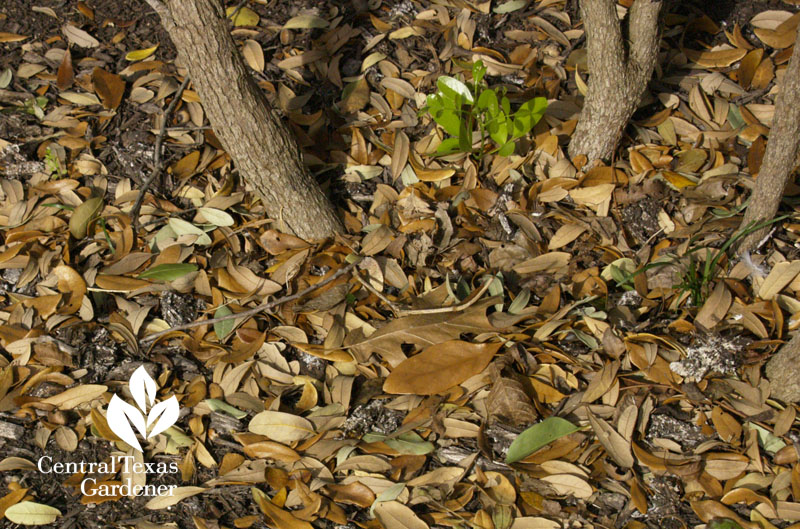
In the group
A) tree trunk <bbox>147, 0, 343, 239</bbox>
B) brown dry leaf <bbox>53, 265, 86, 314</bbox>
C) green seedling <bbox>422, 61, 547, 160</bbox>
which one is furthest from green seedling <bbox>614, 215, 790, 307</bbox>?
brown dry leaf <bbox>53, 265, 86, 314</bbox>

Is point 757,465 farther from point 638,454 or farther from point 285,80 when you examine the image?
point 285,80

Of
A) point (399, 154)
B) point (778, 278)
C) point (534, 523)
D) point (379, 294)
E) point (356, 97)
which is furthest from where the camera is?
point (356, 97)

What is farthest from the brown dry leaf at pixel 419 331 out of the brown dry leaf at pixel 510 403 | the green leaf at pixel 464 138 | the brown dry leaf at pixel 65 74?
the brown dry leaf at pixel 65 74

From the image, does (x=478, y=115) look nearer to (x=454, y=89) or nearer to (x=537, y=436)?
(x=454, y=89)

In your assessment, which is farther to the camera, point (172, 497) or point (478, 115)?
point (478, 115)

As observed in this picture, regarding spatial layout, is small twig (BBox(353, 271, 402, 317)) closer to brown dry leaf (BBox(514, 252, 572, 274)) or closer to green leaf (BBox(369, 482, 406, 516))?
brown dry leaf (BBox(514, 252, 572, 274))

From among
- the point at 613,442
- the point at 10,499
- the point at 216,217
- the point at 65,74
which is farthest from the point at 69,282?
the point at 613,442

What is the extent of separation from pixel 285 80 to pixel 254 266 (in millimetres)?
901

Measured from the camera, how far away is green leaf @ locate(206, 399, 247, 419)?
2076 millimetres

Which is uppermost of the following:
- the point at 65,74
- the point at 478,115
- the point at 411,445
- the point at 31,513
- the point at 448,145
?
the point at 65,74

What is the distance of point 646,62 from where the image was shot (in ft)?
7.66

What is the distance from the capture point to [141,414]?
2070 mm

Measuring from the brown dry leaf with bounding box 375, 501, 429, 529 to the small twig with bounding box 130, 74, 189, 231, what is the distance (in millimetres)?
1390

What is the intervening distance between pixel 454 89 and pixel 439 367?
1.03 m
